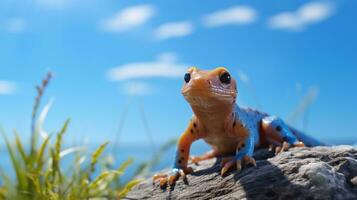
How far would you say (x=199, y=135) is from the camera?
6.10 meters

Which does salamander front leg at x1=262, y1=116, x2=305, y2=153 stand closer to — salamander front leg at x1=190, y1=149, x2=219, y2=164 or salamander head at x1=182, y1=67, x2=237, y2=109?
salamander front leg at x1=190, y1=149, x2=219, y2=164

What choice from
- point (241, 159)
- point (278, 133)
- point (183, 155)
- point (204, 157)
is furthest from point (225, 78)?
point (204, 157)

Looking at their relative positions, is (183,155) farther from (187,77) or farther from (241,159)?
(187,77)

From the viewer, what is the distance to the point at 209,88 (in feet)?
16.2

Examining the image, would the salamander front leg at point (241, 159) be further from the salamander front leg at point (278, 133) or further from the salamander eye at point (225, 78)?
the salamander front leg at point (278, 133)

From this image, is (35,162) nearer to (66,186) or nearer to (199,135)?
(66,186)

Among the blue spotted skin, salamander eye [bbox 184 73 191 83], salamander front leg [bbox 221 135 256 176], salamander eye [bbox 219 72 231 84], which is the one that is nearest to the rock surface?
salamander front leg [bbox 221 135 256 176]

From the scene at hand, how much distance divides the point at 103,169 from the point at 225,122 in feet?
6.68

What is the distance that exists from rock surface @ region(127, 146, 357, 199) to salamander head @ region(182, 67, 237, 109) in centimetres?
84

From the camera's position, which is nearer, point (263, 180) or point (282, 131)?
point (263, 180)

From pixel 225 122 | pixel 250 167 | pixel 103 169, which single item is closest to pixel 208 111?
pixel 225 122

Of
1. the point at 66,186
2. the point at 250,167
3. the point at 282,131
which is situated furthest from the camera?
the point at 282,131

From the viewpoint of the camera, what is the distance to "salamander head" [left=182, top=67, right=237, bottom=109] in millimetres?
4902

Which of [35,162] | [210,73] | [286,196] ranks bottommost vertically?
[286,196]
